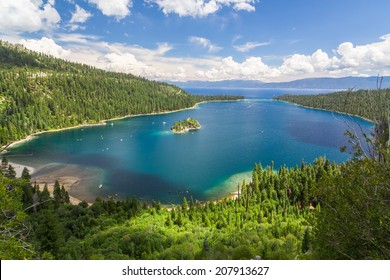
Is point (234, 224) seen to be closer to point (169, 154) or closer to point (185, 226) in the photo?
point (185, 226)

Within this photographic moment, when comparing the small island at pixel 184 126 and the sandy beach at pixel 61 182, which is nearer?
the sandy beach at pixel 61 182

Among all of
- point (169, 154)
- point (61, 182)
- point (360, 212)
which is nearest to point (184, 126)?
point (169, 154)

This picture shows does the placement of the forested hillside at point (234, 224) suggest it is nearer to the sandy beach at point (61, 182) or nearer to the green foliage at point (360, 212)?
the green foliage at point (360, 212)

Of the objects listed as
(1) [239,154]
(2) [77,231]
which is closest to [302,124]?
(1) [239,154]

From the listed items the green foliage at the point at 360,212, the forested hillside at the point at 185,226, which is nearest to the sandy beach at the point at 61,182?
the forested hillside at the point at 185,226

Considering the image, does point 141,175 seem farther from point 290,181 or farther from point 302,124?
point 302,124

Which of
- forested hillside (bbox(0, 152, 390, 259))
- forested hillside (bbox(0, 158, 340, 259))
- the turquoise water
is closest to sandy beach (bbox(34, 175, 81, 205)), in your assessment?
the turquoise water

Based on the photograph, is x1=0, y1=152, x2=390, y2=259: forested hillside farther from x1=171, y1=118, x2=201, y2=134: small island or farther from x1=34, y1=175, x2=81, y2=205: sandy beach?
x1=171, y1=118, x2=201, y2=134: small island

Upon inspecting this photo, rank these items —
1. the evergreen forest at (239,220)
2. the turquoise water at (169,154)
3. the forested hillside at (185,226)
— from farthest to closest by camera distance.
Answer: the turquoise water at (169,154) < the forested hillside at (185,226) < the evergreen forest at (239,220)

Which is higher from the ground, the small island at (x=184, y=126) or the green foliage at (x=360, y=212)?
the green foliage at (x=360, y=212)
